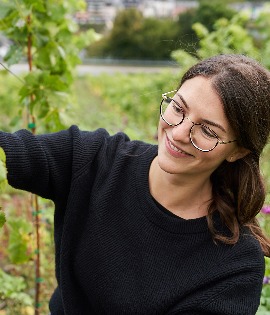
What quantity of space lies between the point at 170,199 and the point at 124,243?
0.19 meters

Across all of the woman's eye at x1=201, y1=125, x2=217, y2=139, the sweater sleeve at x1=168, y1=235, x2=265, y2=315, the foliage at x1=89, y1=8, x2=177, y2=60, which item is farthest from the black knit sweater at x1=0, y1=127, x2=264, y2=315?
the foliage at x1=89, y1=8, x2=177, y2=60

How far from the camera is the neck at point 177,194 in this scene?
1.50 meters

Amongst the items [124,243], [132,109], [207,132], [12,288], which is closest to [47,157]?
[124,243]

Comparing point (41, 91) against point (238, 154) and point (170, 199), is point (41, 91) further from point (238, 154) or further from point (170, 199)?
point (238, 154)

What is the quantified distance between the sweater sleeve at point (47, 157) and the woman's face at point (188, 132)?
24 cm

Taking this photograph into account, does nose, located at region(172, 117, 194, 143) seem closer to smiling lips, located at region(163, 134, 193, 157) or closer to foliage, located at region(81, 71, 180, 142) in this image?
smiling lips, located at region(163, 134, 193, 157)

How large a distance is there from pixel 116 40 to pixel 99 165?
35377 millimetres

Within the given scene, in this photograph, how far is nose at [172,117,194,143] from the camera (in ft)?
4.22

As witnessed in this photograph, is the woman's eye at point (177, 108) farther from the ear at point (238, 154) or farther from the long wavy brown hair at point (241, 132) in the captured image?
the ear at point (238, 154)

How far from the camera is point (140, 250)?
1.48m

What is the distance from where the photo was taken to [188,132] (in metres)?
1.29

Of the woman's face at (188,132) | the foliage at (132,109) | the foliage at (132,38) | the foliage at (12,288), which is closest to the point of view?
the woman's face at (188,132)

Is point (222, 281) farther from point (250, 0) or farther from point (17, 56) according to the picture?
point (250, 0)

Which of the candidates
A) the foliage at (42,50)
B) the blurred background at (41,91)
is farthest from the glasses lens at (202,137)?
the foliage at (42,50)
